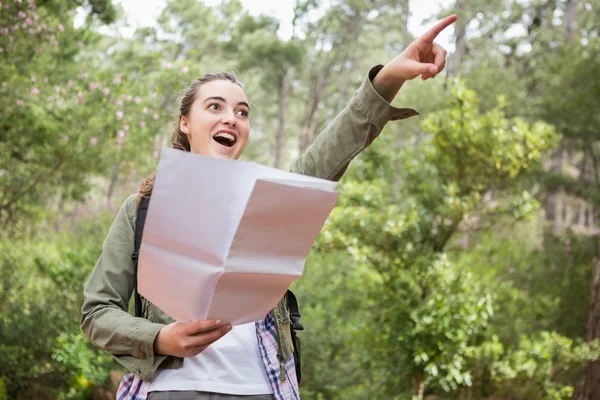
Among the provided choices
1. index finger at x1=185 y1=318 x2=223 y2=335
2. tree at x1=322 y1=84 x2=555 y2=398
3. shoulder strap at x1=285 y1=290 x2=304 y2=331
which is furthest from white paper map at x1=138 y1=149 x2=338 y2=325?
tree at x1=322 y1=84 x2=555 y2=398

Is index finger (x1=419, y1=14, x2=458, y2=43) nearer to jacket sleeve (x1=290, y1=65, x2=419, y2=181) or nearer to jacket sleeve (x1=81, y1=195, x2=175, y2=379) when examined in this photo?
jacket sleeve (x1=290, y1=65, x2=419, y2=181)

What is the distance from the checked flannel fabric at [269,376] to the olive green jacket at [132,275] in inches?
0.8

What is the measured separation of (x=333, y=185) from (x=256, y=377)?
0.53 metres

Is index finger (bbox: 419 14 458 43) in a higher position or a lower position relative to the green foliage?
higher

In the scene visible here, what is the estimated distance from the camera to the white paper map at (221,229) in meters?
1.03

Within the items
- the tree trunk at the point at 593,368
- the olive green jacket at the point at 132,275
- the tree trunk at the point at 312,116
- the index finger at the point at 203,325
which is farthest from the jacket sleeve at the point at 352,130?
the tree trunk at the point at 312,116

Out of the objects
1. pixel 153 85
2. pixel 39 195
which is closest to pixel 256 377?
pixel 39 195

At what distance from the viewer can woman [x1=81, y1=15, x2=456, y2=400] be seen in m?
1.32

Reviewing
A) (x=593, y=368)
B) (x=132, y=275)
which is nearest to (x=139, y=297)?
(x=132, y=275)

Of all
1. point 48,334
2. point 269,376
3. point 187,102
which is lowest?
point 48,334

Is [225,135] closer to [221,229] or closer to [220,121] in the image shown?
[220,121]

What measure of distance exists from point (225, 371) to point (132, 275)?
30 cm

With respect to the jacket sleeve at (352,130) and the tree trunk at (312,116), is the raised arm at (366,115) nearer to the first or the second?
the jacket sleeve at (352,130)

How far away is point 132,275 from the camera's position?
1.45m
